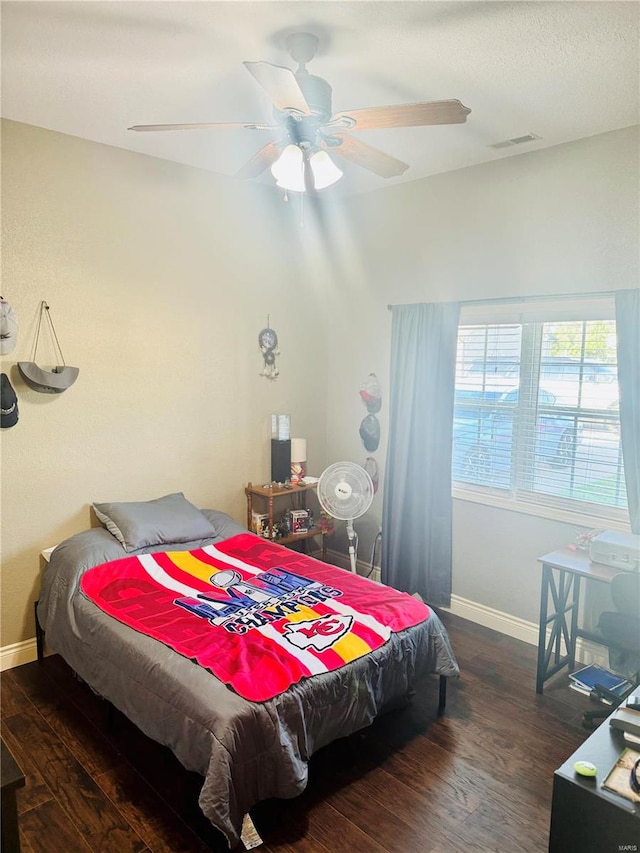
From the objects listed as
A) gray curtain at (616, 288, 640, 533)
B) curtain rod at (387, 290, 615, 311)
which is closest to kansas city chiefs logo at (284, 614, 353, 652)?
gray curtain at (616, 288, 640, 533)

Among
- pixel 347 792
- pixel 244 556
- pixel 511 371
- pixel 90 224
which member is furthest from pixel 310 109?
pixel 347 792

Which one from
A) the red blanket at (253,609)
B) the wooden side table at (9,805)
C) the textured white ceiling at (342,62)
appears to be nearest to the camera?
the wooden side table at (9,805)

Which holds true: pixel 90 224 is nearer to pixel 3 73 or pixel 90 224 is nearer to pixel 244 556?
pixel 3 73

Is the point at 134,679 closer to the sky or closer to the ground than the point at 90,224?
closer to the ground

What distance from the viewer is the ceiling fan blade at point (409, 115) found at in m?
1.89

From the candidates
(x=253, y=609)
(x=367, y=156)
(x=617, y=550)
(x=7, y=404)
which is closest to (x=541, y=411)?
(x=617, y=550)

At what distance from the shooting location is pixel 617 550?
9.18 ft

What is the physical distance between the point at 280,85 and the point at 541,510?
2.70m

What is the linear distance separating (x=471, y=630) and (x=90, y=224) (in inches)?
137

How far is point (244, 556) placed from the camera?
3312 millimetres

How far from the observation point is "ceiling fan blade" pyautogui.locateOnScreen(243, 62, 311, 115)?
1685mm

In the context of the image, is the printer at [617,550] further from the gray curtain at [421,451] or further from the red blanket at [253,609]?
the gray curtain at [421,451]

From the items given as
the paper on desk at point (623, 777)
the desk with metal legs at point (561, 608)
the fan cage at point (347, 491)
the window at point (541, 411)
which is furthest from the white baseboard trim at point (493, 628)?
the paper on desk at point (623, 777)

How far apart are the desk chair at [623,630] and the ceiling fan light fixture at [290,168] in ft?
7.60
